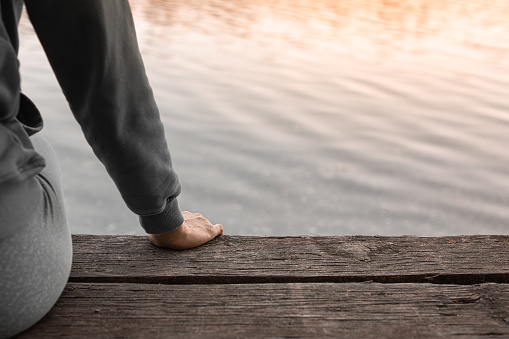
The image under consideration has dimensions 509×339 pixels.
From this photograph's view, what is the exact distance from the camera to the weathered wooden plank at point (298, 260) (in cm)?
108

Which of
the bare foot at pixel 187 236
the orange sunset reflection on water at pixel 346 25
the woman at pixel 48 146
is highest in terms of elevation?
the woman at pixel 48 146

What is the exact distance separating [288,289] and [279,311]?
0.08 m

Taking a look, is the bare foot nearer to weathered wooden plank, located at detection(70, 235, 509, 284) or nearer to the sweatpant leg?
weathered wooden plank, located at detection(70, 235, 509, 284)

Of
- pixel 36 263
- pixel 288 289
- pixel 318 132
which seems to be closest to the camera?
pixel 36 263

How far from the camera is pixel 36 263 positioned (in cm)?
86

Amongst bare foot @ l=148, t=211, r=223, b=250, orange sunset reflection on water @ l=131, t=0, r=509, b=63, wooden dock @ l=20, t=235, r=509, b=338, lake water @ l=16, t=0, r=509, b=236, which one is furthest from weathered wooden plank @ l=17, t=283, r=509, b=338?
orange sunset reflection on water @ l=131, t=0, r=509, b=63

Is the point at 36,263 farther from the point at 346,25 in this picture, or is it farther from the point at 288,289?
the point at 346,25

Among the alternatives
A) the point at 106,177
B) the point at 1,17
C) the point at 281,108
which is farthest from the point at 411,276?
the point at 281,108

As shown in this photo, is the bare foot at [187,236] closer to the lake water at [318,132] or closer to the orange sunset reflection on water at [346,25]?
the lake water at [318,132]

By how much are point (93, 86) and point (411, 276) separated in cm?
78

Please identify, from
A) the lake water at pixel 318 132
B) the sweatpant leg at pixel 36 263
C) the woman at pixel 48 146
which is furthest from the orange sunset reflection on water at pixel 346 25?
the sweatpant leg at pixel 36 263

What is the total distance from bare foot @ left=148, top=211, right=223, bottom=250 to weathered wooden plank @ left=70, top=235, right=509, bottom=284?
2 centimetres

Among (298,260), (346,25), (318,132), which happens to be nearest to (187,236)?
(298,260)

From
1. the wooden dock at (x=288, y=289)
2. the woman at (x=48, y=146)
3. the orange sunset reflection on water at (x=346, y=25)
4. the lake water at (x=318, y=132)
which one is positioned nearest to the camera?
the woman at (x=48, y=146)
